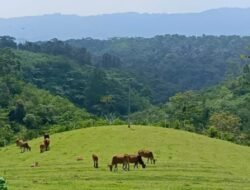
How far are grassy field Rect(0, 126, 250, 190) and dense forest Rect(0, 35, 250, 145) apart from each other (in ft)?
30.4

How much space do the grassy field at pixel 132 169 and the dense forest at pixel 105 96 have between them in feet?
30.4

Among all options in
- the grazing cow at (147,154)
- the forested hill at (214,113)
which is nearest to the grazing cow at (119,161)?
the grazing cow at (147,154)

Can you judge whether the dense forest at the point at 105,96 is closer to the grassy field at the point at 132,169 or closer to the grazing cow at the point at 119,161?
the grassy field at the point at 132,169

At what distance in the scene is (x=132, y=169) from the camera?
3144 centimetres

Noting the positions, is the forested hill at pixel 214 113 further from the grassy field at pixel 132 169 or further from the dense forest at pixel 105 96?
the grassy field at pixel 132 169

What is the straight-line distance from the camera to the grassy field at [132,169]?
27.5 metres

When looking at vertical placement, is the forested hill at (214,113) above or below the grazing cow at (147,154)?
above

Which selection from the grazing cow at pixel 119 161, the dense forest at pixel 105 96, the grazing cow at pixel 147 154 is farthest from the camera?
the dense forest at pixel 105 96

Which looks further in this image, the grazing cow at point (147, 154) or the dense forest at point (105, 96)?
the dense forest at point (105, 96)

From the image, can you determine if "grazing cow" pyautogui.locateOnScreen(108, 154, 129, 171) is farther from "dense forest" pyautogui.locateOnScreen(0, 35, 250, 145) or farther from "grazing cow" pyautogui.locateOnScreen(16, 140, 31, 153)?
"dense forest" pyautogui.locateOnScreen(0, 35, 250, 145)

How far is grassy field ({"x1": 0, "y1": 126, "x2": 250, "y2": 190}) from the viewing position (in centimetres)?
2755

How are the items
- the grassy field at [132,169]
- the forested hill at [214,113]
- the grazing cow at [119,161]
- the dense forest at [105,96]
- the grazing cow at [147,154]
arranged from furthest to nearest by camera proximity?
1. the dense forest at [105,96]
2. the forested hill at [214,113]
3. the grazing cow at [147,154]
4. the grazing cow at [119,161]
5. the grassy field at [132,169]

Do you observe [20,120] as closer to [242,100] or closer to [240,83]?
[242,100]

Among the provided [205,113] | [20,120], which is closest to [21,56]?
[20,120]
